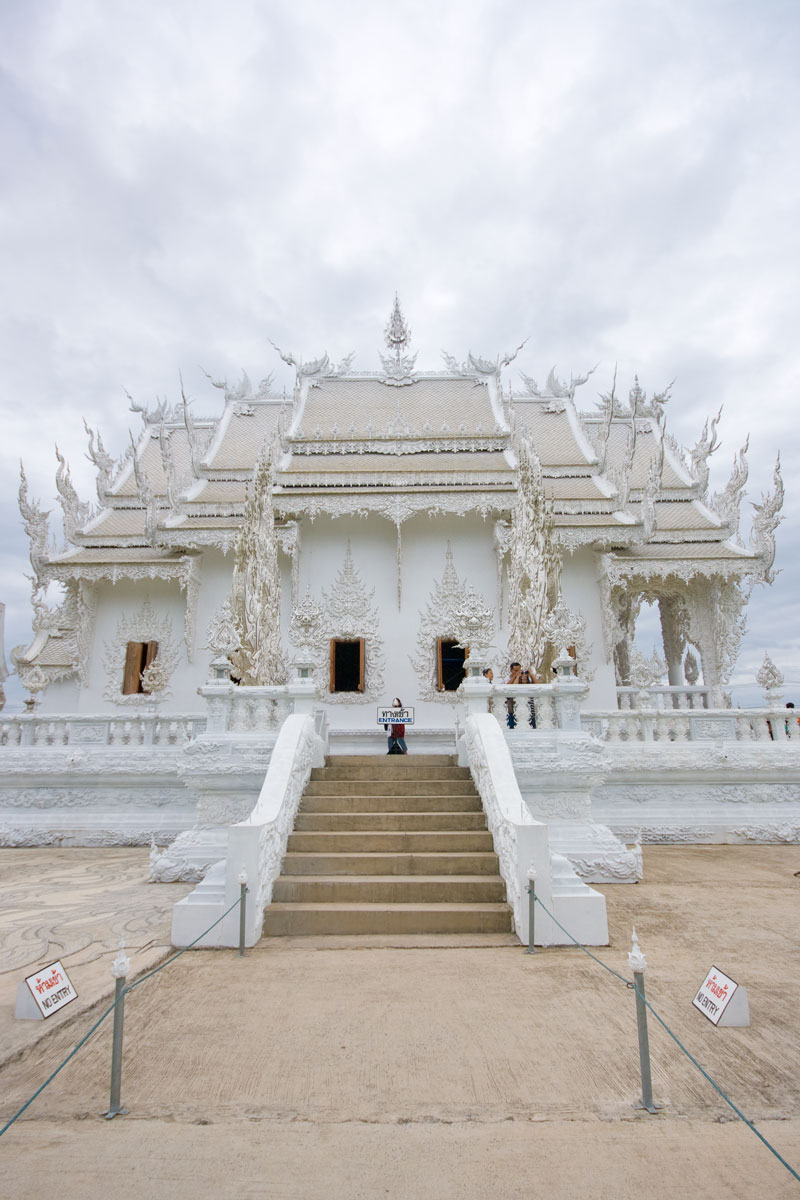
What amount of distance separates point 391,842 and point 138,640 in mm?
9298

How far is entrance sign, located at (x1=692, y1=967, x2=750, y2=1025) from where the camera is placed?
9.57 ft

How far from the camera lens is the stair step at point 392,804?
6.03 meters

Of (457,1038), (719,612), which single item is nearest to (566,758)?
(457,1038)

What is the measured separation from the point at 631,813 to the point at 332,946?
5.15m

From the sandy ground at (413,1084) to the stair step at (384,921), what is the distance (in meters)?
0.38

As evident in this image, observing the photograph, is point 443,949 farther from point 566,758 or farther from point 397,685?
point 397,685

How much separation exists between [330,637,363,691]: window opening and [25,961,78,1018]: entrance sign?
8.82 meters

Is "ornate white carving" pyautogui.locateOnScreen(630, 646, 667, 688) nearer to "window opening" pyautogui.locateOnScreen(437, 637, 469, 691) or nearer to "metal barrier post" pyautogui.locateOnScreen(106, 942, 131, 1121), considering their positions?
"window opening" pyautogui.locateOnScreen(437, 637, 469, 691)

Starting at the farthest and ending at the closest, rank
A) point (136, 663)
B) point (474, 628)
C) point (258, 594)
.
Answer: point (136, 663)
point (258, 594)
point (474, 628)

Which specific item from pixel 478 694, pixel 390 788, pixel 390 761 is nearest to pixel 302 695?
pixel 390 761

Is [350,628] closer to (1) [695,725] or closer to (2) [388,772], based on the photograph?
(2) [388,772]

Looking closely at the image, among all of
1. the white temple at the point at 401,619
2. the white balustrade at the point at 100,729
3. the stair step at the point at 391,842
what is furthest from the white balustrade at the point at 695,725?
the white balustrade at the point at 100,729

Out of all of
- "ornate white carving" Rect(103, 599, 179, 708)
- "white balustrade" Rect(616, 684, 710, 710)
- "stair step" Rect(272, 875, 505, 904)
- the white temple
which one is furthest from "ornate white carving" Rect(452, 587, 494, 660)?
"ornate white carving" Rect(103, 599, 179, 708)

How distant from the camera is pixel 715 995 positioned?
298 cm
